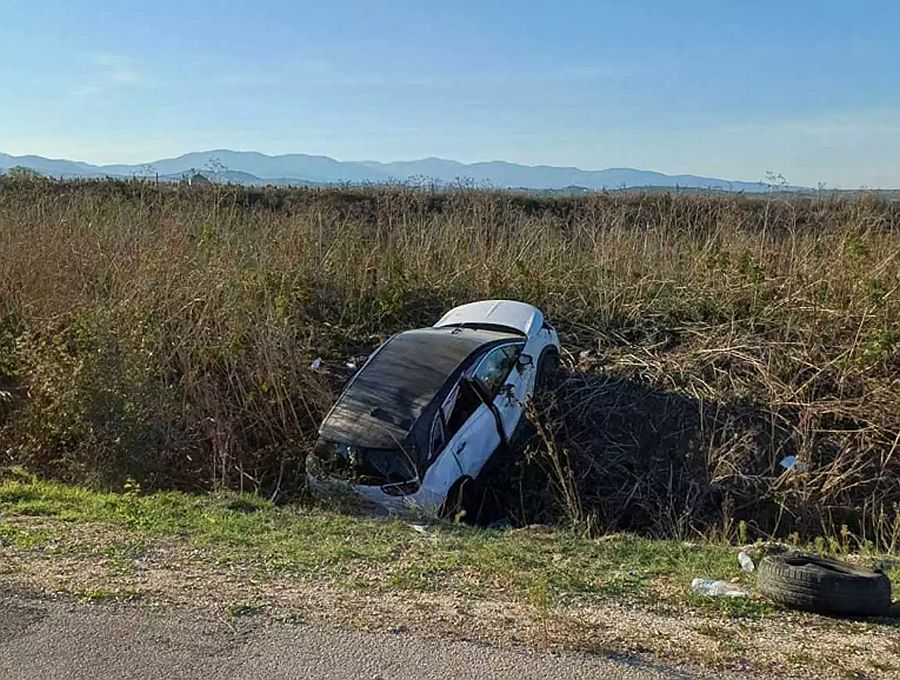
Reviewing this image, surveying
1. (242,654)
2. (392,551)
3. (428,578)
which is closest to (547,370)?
(392,551)

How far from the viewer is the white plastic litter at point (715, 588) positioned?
4465mm

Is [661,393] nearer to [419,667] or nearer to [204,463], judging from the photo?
[204,463]

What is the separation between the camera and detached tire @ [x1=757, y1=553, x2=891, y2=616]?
13.6 ft

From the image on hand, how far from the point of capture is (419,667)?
11.5ft

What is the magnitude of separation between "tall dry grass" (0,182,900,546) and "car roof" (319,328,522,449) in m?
1.47

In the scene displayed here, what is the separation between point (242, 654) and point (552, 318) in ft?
31.9

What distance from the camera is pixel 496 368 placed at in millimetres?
9070

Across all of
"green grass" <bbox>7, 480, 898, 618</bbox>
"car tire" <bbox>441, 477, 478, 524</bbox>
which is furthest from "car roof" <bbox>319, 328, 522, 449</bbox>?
→ "green grass" <bbox>7, 480, 898, 618</bbox>

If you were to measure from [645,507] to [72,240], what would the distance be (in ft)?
33.1

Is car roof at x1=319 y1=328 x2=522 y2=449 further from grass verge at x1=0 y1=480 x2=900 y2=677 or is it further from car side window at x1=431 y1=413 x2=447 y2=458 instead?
grass verge at x1=0 y1=480 x2=900 y2=677

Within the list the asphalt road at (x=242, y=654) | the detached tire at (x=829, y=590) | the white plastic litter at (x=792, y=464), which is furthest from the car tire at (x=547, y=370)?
the asphalt road at (x=242, y=654)

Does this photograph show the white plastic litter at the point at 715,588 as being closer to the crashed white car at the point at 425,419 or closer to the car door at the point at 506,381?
the crashed white car at the point at 425,419

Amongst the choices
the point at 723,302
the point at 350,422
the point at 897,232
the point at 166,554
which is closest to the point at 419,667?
the point at 166,554

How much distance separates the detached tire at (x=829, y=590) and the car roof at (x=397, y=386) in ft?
13.6
